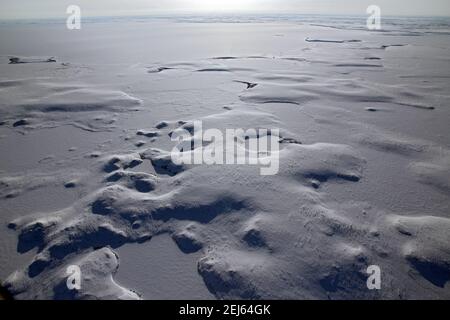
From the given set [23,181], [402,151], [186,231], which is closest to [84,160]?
[23,181]

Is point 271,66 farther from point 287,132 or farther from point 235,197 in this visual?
point 235,197

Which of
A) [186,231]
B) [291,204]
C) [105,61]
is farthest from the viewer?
[105,61]

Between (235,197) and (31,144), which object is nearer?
(235,197)

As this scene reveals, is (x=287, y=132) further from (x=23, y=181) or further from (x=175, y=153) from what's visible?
(x=23, y=181)

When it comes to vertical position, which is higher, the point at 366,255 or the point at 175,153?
the point at 175,153

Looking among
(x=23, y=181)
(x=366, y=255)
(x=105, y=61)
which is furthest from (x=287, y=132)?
(x=105, y=61)

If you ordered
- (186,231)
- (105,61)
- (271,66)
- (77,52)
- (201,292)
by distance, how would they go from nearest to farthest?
(201,292) → (186,231) → (271,66) → (105,61) → (77,52)

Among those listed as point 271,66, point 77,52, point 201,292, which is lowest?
point 201,292
